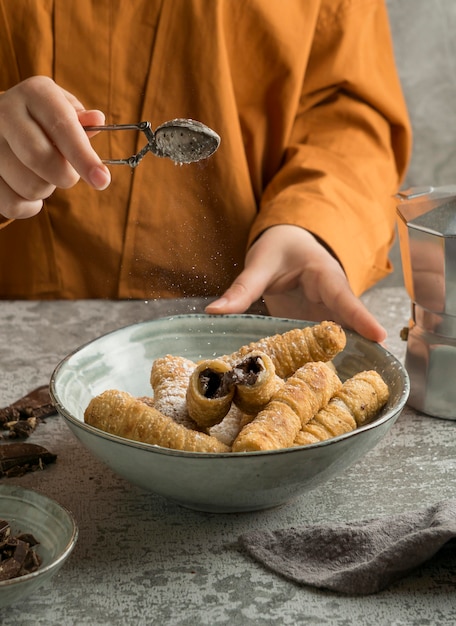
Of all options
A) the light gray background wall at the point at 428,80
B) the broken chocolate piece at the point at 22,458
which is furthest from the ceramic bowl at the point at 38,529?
the light gray background wall at the point at 428,80

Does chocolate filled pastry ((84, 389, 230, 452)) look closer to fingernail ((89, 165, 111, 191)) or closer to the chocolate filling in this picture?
the chocolate filling

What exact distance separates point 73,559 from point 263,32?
92 centimetres

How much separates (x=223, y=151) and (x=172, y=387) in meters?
0.64

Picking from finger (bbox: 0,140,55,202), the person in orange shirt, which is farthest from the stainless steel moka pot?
finger (bbox: 0,140,55,202)

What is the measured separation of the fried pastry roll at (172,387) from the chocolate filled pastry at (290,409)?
0.06 metres

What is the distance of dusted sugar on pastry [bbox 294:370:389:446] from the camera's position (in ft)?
2.34

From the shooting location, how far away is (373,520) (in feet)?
2.28

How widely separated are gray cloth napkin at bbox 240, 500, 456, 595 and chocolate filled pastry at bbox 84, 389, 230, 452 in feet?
0.28

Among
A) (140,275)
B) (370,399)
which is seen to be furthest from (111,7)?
(370,399)

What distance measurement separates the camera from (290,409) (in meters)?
0.71

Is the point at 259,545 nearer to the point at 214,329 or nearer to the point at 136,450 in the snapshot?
the point at 136,450

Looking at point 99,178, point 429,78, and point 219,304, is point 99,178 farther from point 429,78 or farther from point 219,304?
point 429,78

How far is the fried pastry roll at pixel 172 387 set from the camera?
73 cm

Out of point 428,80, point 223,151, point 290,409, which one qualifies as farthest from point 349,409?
point 428,80
